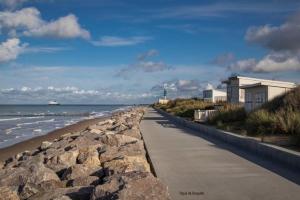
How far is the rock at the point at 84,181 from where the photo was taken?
9.51 metres

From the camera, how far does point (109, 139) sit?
1788 centimetres

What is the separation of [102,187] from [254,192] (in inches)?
106

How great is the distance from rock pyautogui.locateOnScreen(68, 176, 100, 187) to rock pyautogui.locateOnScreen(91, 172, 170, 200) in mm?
1900

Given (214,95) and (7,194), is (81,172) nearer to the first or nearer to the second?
(7,194)

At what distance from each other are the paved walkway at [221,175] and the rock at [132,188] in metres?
0.92

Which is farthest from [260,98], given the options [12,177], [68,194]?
[68,194]

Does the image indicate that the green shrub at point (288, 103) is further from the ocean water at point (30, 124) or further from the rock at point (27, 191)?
the ocean water at point (30, 124)

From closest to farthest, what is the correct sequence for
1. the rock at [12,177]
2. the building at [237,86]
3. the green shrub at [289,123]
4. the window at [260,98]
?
the rock at [12,177] → the green shrub at [289,123] → the window at [260,98] → the building at [237,86]

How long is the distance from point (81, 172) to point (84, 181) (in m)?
1.10

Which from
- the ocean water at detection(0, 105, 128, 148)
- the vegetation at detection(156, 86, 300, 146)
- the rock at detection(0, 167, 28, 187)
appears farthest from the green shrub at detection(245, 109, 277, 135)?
the ocean water at detection(0, 105, 128, 148)

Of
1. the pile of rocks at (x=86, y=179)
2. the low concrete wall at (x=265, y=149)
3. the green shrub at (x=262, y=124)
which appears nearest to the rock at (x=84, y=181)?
the pile of rocks at (x=86, y=179)

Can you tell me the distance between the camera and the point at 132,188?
703 cm

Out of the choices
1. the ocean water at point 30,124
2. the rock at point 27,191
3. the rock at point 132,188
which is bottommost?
the ocean water at point 30,124

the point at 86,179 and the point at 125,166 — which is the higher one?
the point at 125,166
